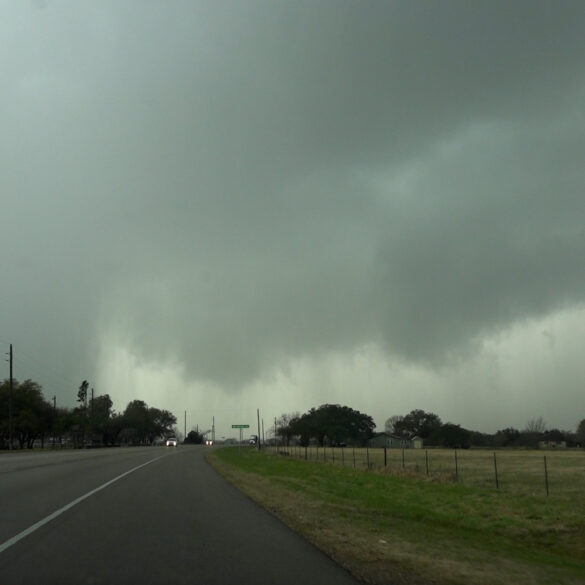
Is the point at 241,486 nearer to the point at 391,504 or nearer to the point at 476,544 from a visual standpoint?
the point at 391,504

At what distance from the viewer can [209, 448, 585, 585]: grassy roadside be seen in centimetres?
893

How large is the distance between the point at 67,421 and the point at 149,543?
131081mm

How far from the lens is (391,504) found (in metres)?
18.9

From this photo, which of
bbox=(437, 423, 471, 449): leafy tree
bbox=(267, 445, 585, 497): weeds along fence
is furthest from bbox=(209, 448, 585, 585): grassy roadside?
bbox=(437, 423, 471, 449): leafy tree

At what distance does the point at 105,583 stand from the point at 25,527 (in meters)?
5.32

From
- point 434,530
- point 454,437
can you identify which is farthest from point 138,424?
point 434,530

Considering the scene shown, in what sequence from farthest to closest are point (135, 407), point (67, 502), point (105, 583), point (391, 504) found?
point (135, 407), point (391, 504), point (67, 502), point (105, 583)

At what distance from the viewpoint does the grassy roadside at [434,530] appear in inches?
352

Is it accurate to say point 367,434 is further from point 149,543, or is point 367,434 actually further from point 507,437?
point 149,543

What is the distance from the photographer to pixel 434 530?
1379 cm

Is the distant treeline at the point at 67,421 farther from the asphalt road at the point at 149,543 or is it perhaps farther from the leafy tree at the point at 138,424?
the asphalt road at the point at 149,543

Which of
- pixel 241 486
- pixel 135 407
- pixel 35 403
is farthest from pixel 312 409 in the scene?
pixel 241 486

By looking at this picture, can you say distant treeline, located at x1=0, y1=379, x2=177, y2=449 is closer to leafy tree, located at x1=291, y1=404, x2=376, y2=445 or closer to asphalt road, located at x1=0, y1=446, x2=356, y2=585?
leafy tree, located at x1=291, y1=404, x2=376, y2=445

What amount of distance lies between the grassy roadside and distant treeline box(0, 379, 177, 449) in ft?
236
